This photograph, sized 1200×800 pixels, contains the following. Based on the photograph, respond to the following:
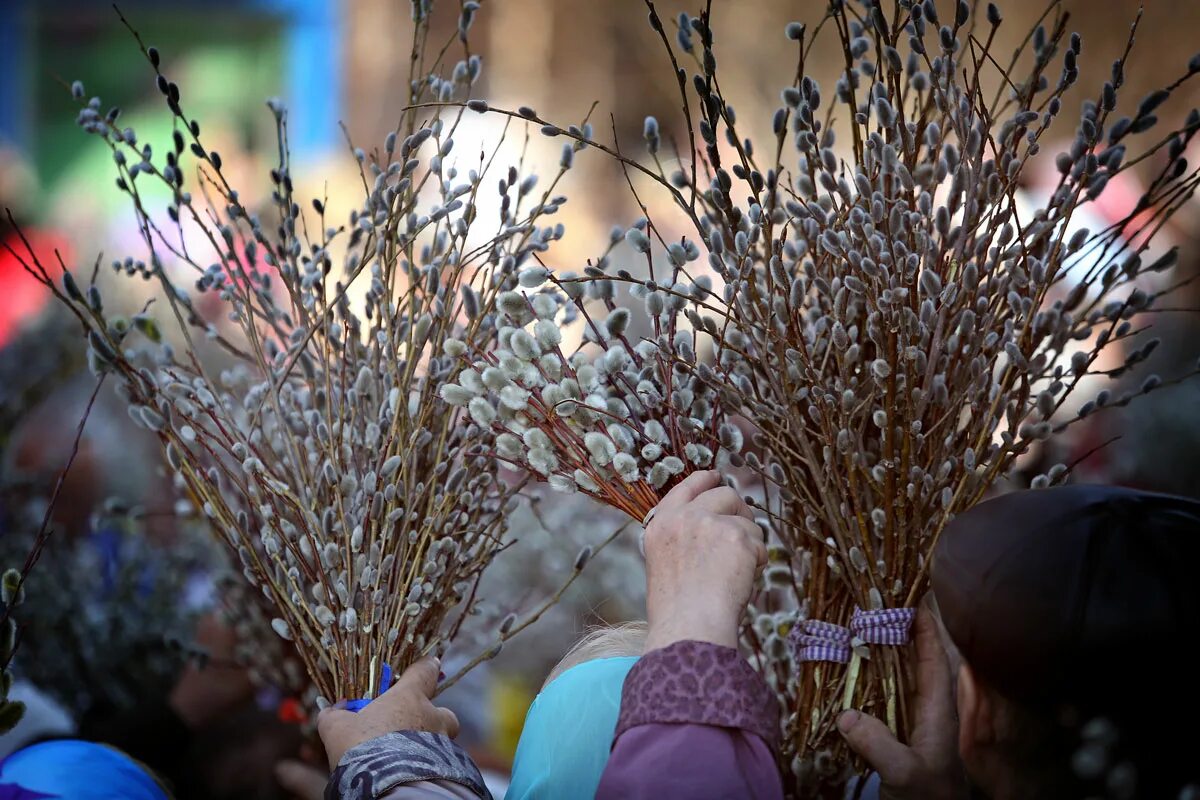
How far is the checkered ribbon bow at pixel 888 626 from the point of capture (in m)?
0.89

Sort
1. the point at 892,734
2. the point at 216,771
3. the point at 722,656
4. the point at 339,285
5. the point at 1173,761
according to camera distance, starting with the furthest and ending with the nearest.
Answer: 1. the point at 216,771
2. the point at 339,285
3. the point at 892,734
4. the point at 722,656
5. the point at 1173,761

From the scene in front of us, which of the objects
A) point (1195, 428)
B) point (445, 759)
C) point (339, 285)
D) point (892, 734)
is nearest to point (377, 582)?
point (445, 759)

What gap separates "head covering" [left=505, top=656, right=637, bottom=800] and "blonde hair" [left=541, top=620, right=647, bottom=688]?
33 millimetres

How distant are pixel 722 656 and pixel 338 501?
0.41m

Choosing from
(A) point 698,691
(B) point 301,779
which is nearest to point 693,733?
(A) point 698,691

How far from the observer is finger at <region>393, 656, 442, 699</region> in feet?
3.04

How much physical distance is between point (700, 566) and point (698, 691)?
4.1 inches

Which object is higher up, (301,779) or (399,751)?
(399,751)

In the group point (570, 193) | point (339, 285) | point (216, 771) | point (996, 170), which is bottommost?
point (216, 771)

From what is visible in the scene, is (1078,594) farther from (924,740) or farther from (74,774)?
(74,774)

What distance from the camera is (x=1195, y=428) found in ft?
6.80

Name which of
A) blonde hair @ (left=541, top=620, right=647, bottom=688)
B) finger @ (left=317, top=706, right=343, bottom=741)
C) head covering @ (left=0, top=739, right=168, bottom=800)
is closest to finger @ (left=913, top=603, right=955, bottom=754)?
blonde hair @ (left=541, top=620, right=647, bottom=688)

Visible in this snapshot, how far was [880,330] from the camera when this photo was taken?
2.88 feet

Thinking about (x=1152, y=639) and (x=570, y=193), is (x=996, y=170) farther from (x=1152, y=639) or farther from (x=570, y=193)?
(x=570, y=193)
